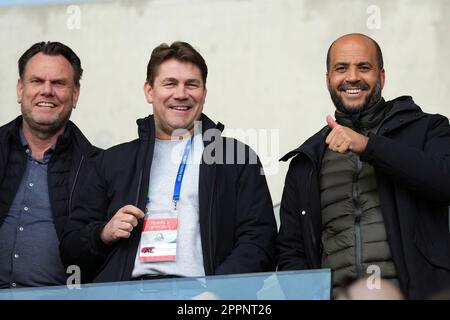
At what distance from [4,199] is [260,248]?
113cm

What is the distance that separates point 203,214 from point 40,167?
886 mm

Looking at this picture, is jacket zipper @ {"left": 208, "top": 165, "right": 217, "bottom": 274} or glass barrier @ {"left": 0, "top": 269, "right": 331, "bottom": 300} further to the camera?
jacket zipper @ {"left": 208, "top": 165, "right": 217, "bottom": 274}

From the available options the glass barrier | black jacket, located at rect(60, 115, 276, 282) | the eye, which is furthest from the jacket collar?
the glass barrier

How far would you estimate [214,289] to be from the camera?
2.38m

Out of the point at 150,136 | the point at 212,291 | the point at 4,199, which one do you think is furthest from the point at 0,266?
the point at 212,291

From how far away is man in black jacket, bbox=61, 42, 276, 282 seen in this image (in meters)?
2.93

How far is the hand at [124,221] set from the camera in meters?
2.87

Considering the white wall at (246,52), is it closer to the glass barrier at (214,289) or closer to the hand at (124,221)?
the hand at (124,221)

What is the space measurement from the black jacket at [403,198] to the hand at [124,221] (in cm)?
58

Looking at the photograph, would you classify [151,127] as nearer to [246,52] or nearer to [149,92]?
[149,92]

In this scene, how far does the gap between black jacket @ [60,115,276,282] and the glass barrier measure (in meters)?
0.49

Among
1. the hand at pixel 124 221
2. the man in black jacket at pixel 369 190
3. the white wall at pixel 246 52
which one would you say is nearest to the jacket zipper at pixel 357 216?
the man in black jacket at pixel 369 190

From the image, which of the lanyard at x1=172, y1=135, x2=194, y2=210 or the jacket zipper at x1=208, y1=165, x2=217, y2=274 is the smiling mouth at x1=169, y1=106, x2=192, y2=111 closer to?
the lanyard at x1=172, y1=135, x2=194, y2=210

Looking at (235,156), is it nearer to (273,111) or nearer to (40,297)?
(40,297)
